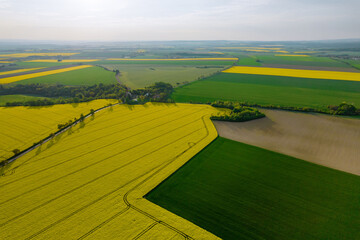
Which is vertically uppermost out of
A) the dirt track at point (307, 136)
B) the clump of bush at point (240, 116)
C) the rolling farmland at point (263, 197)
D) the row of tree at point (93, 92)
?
the row of tree at point (93, 92)

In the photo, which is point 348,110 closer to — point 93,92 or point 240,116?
point 240,116

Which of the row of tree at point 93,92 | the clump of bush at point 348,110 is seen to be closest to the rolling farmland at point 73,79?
the row of tree at point 93,92

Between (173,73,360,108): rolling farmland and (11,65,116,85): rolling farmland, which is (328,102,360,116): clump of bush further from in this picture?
(11,65,116,85): rolling farmland

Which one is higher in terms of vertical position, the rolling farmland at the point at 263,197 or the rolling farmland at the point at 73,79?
the rolling farmland at the point at 73,79

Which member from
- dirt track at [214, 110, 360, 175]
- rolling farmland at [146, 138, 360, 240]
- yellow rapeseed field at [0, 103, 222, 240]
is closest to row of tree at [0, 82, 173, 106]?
yellow rapeseed field at [0, 103, 222, 240]

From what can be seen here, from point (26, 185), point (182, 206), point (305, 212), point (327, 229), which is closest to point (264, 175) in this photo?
point (305, 212)

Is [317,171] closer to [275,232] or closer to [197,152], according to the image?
[275,232]

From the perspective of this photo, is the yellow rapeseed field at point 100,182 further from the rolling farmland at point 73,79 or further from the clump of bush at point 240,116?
the rolling farmland at point 73,79
